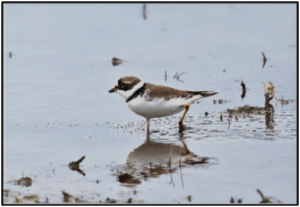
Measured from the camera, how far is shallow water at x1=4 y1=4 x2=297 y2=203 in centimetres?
834

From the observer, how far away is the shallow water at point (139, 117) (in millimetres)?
8336

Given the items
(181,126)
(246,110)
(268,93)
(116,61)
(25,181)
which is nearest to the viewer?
(25,181)

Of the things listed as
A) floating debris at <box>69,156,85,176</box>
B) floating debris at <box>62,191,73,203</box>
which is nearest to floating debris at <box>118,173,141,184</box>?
floating debris at <box>69,156,85,176</box>

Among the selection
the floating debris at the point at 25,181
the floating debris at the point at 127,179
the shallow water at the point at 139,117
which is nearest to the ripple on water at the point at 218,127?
the shallow water at the point at 139,117

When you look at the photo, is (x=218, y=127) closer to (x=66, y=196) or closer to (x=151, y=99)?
(x=151, y=99)

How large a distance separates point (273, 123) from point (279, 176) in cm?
274

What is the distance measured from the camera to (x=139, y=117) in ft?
39.1

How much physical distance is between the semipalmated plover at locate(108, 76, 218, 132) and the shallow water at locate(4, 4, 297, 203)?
10.9 inches

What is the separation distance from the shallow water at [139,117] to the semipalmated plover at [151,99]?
0.28 metres

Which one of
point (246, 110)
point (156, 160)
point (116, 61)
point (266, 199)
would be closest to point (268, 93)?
point (246, 110)

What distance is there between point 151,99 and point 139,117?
45.7 inches

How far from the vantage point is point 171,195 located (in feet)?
25.6

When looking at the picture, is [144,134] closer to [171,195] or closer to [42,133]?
[42,133]

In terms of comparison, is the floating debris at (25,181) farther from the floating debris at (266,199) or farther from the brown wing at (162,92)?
the brown wing at (162,92)
